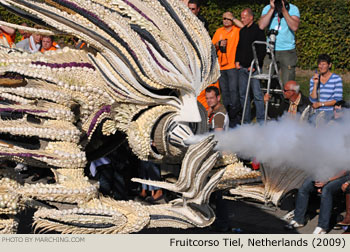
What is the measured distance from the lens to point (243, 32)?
9.69 metres

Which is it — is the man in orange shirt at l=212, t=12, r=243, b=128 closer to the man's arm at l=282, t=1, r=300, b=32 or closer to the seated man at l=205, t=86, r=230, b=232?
the man's arm at l=282, t=1, r=300, b=32

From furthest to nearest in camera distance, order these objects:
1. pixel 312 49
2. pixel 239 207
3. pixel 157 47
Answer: pixel 312 49 → pixel 239 207 → pixel 157 47

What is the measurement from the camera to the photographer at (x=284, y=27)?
9164 millimetres

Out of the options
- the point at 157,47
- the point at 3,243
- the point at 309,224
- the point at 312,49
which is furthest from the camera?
the point at 312,49

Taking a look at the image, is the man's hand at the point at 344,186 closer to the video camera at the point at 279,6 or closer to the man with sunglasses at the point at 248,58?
the man with sunglasses at the point at 248,58

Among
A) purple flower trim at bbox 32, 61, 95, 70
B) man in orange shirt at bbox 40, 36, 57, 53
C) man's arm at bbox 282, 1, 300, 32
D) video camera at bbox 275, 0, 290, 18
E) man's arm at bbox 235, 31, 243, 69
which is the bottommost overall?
man's arm at bbox 235, 31, 243, 69

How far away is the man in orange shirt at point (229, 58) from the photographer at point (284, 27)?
48 centimetres

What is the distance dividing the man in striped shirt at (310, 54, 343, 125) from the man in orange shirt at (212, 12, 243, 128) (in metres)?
1.91

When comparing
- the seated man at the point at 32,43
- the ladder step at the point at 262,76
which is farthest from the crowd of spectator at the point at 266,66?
the seated man at the point at 32,43

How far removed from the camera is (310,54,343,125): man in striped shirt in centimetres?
770

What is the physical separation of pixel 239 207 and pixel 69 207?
3.13 meters

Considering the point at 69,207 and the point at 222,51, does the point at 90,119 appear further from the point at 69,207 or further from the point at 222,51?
the point at 222,51

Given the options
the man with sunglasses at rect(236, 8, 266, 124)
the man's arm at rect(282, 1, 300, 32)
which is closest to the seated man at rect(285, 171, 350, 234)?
the man with sunglasses at rect(236, 8, 266, 124)

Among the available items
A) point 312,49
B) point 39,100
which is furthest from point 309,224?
point 312,49
